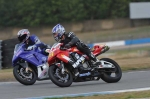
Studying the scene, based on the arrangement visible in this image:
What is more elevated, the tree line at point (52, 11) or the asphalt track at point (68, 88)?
the tree line at point (52, 11)

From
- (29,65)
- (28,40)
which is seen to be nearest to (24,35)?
(28,40)

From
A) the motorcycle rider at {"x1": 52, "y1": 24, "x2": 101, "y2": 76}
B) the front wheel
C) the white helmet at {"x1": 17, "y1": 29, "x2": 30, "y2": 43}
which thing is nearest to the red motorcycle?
the front wheel

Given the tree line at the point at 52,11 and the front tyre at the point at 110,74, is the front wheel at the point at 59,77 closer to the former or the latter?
the front tyre at the point at 110,74

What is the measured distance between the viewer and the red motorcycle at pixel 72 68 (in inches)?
442

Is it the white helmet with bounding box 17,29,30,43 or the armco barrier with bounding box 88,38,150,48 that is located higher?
the armco barrier with bounding box 88,38,150,48

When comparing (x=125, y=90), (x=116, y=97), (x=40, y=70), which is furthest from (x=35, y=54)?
(x=116, y=97)

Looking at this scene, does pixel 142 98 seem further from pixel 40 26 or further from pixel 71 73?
pixel 40 26

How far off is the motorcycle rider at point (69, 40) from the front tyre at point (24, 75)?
153 centimetres

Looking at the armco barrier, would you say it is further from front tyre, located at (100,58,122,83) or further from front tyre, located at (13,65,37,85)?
front tyre, located at (100,58,122,83)

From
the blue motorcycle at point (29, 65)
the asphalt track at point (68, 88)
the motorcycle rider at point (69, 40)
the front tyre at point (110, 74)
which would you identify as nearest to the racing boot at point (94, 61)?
the motorcycle rider at point (69, 40)

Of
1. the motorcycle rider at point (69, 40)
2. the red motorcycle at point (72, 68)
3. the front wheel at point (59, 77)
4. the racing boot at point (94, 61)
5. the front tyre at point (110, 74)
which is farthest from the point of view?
the front tyre at point (110, 74)

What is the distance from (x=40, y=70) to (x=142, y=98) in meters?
4.52

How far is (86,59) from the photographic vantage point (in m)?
11.7

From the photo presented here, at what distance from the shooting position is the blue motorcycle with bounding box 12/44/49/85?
12359mm
